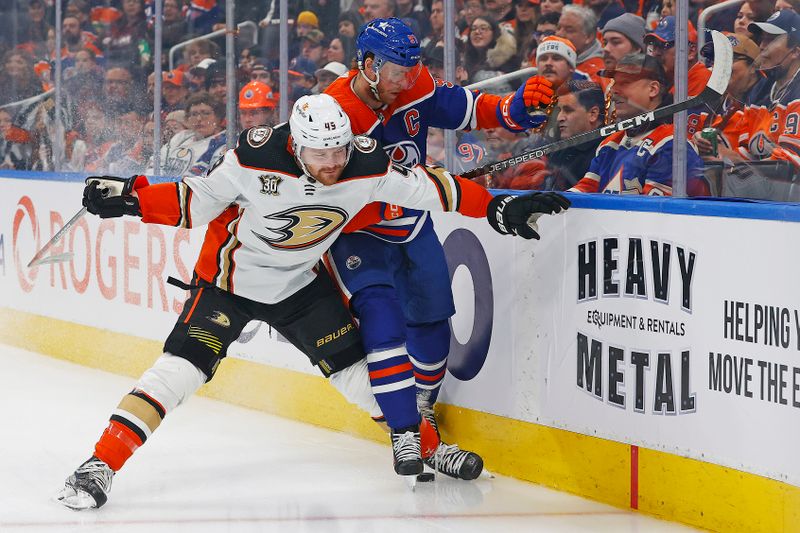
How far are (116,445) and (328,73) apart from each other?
2.09 meters

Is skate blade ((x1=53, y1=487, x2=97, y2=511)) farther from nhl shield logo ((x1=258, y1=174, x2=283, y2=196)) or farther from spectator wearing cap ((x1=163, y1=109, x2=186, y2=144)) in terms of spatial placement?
spectator wearing cap ((x1=163, y1=109, x2=186, y2=144))

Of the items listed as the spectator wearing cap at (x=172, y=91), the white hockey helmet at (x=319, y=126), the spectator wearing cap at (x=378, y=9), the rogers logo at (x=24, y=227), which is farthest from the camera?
the rogers logo at (x=24, y=227)

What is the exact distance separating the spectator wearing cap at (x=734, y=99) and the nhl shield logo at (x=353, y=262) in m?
1.07

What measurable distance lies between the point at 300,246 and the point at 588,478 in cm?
107

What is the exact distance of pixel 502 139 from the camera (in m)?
4.47

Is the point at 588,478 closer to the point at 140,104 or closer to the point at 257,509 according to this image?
the point at 257,509

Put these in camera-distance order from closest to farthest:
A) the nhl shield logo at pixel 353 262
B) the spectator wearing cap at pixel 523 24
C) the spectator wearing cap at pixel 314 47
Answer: the nhl shield logo at pixel 353 262 < the spectator wearing cap at pixel 523 24 < the spectator wearing cap at pixel 314 47

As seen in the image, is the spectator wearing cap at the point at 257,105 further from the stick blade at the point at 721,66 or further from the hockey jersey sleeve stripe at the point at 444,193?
the stick blade at the point at 721,66

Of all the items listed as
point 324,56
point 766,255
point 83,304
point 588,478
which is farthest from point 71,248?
point 766,255

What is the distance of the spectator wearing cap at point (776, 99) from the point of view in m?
3.54

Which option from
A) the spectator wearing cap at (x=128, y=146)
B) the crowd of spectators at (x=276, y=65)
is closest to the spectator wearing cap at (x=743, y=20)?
the crowd of spectators at (x=276, y=65)

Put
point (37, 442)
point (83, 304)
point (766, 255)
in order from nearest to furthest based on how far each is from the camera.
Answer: point (766, 255), point (37, 442), point (83, 304)

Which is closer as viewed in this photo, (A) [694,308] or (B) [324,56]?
(A) [694,308]

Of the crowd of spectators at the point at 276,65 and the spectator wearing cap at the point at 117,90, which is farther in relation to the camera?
the spectator wearing cap at the point at 117,90
